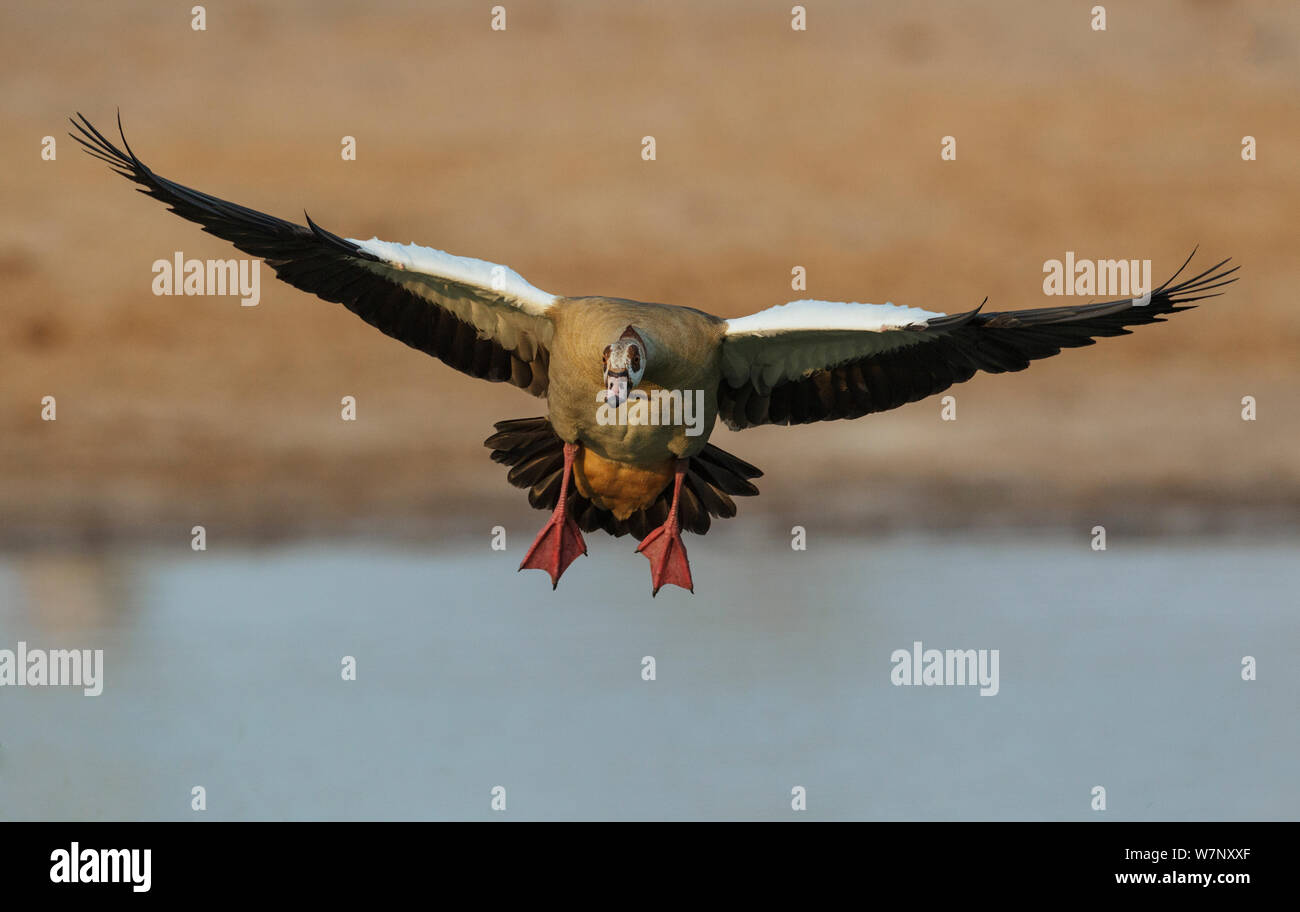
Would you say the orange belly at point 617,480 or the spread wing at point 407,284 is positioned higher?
the spread wing at point 407,284

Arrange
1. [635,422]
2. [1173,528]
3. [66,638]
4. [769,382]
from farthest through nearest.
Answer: [1173,528], [66,638], [769,382], [635,422]

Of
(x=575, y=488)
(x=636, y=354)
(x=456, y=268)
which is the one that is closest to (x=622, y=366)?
(x=636, y=354)

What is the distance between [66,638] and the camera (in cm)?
1365

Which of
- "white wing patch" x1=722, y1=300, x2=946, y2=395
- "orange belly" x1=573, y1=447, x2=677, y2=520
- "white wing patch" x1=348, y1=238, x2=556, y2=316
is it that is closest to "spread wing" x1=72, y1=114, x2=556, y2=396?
"white wing patch" x1=348, y1=238, x2=556, y2=316

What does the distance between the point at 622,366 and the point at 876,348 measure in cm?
163

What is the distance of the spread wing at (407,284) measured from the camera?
840cm

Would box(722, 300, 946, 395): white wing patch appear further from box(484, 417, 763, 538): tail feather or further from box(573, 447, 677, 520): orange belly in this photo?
box(573, 447, 677, 520): orange belly

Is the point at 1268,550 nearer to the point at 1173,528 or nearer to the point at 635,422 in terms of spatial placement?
the point at 1173,528

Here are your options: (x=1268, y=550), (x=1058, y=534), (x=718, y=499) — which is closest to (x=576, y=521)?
(x=718, y=499)

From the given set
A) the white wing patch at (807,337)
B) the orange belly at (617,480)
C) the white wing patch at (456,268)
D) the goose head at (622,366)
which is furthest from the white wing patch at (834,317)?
the white wing patch at (456,268)

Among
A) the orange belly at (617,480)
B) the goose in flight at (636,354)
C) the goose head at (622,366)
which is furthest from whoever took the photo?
the orange belly at (617,480)

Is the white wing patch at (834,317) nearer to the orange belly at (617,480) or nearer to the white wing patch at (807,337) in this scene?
the white wing patch at (807,337)

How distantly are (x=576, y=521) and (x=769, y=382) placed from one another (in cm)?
127

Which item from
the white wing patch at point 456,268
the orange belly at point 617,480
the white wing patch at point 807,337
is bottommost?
the orange belly at point 617,480
